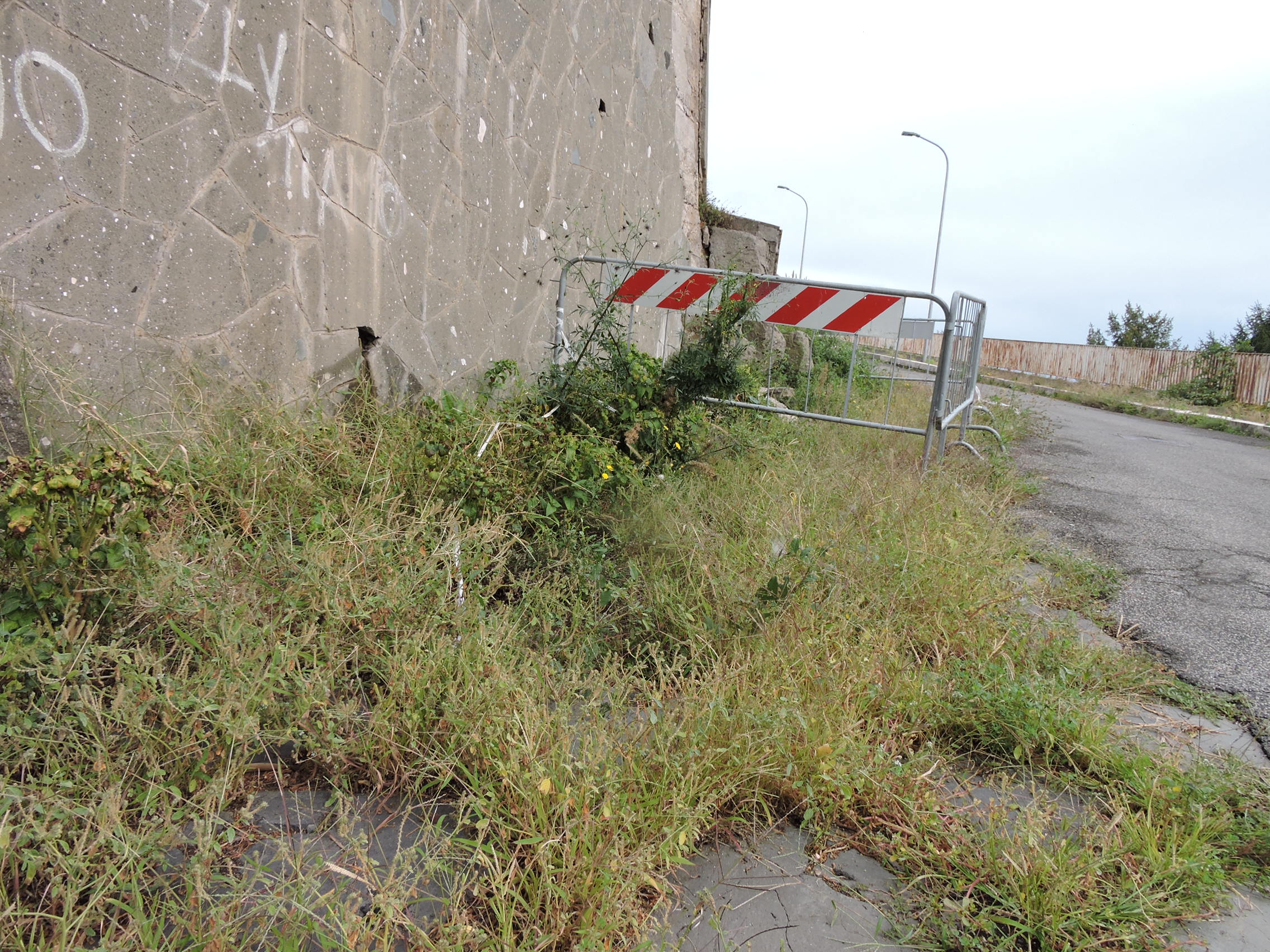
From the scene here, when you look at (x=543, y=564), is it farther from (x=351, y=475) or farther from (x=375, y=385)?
(x=375, y=385)

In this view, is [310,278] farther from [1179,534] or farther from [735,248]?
[735,248]

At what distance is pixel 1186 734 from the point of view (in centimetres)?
281

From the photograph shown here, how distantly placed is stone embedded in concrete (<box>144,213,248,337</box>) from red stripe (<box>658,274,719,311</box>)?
3264 mm

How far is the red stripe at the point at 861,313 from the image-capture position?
217 inches

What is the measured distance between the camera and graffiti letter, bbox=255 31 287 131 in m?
3.59

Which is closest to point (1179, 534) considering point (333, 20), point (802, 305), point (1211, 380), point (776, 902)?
point (802, 305)

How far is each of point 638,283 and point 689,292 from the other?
1.27ft

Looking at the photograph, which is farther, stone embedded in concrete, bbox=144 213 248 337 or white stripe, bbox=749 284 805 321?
white stripe, bbox=749 284 805 321


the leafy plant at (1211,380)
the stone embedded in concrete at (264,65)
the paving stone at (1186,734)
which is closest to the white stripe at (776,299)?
the stone embedded in concrete at (264,65)

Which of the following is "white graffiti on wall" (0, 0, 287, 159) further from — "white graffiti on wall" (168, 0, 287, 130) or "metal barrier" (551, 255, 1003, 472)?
"metal barrier" (551, 255, 1003, 472)

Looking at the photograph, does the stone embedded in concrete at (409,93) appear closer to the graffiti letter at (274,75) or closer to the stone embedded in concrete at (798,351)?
the graffiti letter at (274,75)

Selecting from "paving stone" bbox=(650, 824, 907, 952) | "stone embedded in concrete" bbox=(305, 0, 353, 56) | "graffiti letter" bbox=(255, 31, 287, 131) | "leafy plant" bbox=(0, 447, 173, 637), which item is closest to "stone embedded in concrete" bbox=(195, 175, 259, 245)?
"graffiti letter" bbox=(255, 31, 287, 131)

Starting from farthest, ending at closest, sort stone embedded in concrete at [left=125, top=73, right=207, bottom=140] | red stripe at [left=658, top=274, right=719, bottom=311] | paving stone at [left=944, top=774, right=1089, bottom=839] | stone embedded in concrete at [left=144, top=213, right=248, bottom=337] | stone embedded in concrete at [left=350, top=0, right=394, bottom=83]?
red stripe at [left=658, top=274, right=719, bottom=311], stone embedded in concrete at [left=350, top=0, right=394, bottom=83], stone embedded in concrete at [left=144, top=213, right=248, bottom=337], stone embedded in concrete at [left=125, top=73, right=207, bottom=140], paving stone at [left=944, top=774, right=1089, bottom=839]

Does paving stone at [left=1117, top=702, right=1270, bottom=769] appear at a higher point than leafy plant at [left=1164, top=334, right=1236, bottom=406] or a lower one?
lower
